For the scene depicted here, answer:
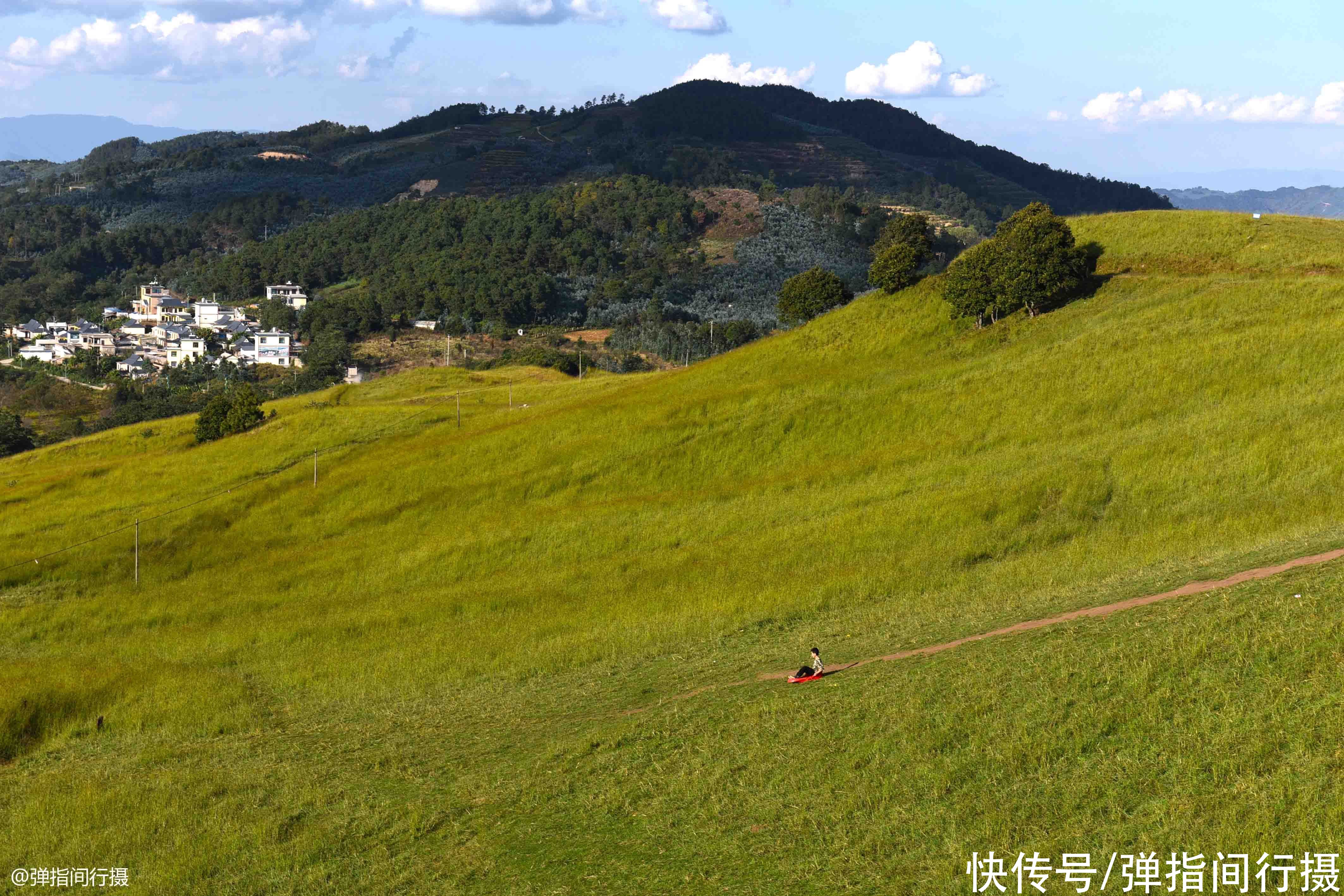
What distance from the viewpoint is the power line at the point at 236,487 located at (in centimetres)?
4972

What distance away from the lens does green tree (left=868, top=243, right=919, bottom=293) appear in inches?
2741

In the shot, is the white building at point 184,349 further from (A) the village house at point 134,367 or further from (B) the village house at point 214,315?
→ (B) the village house at point 214,315

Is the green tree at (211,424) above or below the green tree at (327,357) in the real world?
below

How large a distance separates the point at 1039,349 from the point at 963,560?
24065mm

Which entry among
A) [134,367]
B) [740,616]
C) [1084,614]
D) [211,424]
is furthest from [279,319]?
[1084,614]

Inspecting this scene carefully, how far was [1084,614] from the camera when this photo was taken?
26.2m

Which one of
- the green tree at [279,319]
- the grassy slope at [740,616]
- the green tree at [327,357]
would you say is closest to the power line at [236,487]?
the grassy slope at [740,616]

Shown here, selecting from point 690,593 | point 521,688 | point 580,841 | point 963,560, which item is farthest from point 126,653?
point 963,560

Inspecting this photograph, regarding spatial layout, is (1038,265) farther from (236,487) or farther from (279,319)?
(279,319)

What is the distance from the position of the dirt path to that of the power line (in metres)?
34.3

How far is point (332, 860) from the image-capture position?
19.7 m

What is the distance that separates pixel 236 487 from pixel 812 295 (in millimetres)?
40384

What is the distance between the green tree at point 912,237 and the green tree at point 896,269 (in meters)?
0.29

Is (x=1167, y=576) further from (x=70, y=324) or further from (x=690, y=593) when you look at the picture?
(x=70, y=324)
